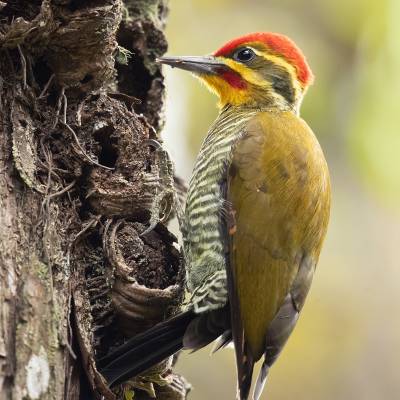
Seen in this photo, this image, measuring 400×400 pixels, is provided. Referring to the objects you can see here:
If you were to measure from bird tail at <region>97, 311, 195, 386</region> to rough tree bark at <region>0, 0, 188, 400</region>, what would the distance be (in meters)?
0.07

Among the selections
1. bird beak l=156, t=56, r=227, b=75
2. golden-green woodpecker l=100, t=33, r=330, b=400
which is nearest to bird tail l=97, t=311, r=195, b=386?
golden-green woodpecker l=100, t=33, r=330, b=400

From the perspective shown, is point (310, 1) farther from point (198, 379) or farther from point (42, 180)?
point (42, 180)

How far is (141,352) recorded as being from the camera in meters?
3.22

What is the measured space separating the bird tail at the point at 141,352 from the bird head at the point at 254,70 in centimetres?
163

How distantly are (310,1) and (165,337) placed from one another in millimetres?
4918

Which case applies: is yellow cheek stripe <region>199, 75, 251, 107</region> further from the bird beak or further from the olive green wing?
the olive green wing

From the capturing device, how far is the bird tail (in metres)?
3.16

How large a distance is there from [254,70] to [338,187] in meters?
2.98

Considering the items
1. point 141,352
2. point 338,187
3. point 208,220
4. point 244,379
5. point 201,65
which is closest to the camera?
point 141,352

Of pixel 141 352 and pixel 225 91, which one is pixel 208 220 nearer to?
pixel 141 352

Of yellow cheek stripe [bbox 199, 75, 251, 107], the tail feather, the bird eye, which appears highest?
the bird eye

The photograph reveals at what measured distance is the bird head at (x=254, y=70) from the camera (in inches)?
176

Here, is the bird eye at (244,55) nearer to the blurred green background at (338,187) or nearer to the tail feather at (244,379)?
the tail feather at (244,379)

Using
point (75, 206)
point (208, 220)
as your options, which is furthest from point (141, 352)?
point (208, 220)
